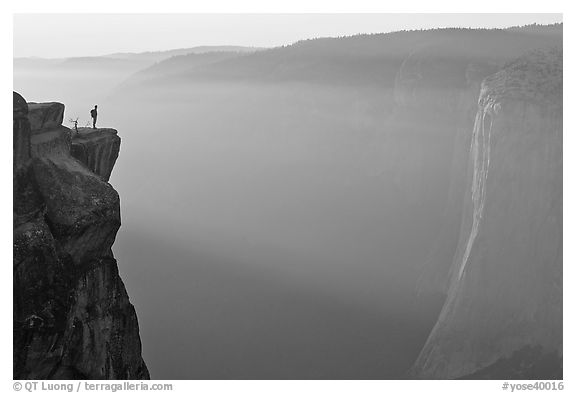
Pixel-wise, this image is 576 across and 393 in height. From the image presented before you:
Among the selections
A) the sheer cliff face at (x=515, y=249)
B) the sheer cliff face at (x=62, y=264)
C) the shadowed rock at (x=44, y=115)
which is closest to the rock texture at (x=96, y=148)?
the sheer cliff face at (x=62, y=264)

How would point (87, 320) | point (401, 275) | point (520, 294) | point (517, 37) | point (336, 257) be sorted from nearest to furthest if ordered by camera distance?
point (87, 320) < point (520, 294) < point (401, 275) < point (336, 257) < point (517, 37)

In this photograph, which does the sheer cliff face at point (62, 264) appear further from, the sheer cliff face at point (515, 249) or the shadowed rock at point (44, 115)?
the sheer cliff face at point (515, 249)

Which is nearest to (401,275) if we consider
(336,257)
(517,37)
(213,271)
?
(336,257)

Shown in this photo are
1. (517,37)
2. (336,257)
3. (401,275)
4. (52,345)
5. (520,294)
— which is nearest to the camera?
(52,345)

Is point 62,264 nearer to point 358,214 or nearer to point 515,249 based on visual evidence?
point 515,249

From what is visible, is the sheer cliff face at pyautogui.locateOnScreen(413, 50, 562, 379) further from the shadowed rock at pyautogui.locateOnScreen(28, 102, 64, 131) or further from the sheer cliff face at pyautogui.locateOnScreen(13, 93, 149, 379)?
the shadowed rock at pyautogui.locateOnScreen(28, 102, 64, 131)

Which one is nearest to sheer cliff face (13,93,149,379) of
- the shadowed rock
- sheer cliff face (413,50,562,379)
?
the shadowed rock

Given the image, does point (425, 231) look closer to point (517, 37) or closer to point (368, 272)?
point (368, 272)
